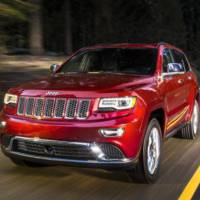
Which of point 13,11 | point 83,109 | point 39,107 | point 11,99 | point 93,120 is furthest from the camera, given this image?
point 13,11

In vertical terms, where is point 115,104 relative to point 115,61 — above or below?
below

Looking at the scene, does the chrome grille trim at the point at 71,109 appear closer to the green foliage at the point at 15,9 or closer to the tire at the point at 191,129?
the green foliage at the point at 15,9

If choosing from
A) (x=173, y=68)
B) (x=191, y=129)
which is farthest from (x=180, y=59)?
(x=173, y=68)

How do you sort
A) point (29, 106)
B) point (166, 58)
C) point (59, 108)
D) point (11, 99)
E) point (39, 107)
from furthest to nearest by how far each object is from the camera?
point (166, 58)
point (11, 99)
point (29, 106)
point (39, 107)
point (59, 108)

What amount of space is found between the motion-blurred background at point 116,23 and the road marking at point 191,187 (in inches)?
513

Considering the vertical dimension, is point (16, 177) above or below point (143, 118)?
below

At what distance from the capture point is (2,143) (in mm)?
7273

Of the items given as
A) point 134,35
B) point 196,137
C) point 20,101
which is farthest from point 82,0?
point 20,101

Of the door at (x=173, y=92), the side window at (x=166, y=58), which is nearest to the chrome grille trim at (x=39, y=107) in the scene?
the door at (x=173, y=92)

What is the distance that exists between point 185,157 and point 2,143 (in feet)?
9.61

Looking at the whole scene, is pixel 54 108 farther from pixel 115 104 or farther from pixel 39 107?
pixel 115 104

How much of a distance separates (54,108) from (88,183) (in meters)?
1.03

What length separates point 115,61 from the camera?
842 cm

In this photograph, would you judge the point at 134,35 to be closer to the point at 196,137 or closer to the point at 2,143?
the point at 196,137
